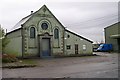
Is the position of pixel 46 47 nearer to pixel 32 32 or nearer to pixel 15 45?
pixel 32 32

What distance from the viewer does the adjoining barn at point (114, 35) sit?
173 feet

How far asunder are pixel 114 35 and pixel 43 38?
25.1m

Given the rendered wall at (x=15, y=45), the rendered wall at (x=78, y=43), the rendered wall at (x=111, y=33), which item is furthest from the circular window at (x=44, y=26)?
the rendered wall at (x=111, y=33)

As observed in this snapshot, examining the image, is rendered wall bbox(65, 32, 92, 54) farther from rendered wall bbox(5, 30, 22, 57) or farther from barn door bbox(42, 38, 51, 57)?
rendered wall bbox(5, 30, 22, 57)

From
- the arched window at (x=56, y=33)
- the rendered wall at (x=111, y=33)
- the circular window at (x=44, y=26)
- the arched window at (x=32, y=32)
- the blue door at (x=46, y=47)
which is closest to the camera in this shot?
the arched window at (x=32, y=32)

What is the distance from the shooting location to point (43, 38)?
3334 centimetres

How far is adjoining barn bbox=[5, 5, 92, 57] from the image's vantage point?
3216 centimetres

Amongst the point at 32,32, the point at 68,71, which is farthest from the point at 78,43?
the point at 68,71

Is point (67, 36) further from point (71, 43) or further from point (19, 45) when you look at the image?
point (19, 45)

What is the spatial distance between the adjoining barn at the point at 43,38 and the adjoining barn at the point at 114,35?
18.8 meters

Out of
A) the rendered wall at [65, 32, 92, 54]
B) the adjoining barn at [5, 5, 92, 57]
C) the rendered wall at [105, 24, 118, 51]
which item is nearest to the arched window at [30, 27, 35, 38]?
the adjoining barn at [5, 5, 92, 57]

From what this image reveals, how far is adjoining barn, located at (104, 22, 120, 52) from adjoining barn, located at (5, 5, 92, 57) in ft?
61.8

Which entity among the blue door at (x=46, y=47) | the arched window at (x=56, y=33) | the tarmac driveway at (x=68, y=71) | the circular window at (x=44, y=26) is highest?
the circular window at (x=44, y=26)

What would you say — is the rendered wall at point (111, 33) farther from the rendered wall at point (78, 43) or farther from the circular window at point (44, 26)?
the circular window at point (44, 26)
